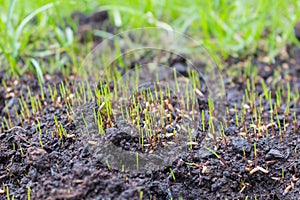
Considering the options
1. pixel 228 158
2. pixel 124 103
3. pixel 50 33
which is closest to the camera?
pixel 228 158

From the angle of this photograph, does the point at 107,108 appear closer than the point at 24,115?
Yes

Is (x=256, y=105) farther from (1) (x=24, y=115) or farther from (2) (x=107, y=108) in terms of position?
(1) (x=24, y=115)

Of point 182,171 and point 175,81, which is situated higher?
point 175,81

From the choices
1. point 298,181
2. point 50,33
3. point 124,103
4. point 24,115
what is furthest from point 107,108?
point 50,33

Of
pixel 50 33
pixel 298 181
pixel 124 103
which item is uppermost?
pixel 50 33

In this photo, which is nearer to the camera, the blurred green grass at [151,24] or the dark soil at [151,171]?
the dark soil at [151,171]
